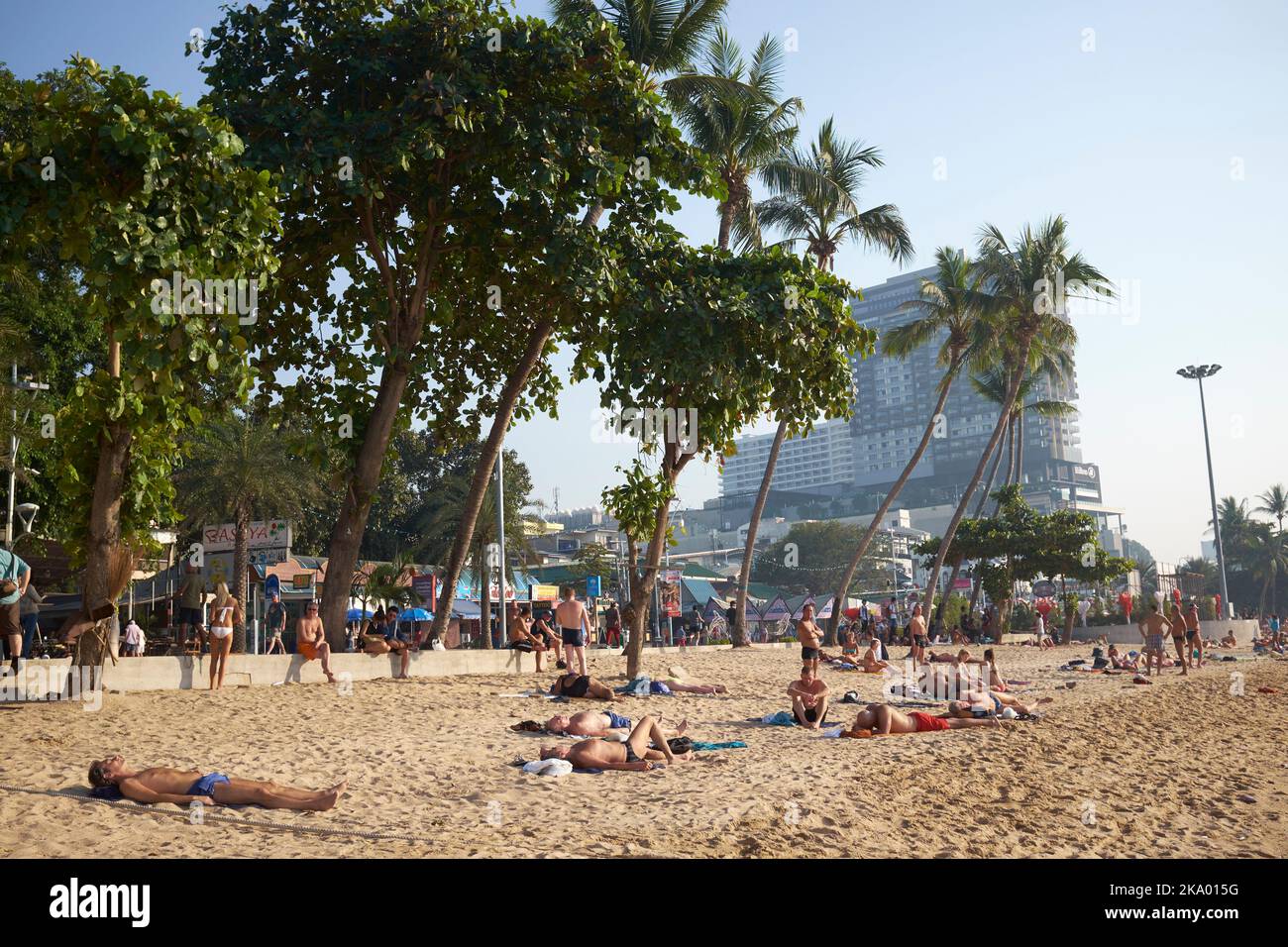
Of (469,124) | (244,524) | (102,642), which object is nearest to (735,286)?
(469,124)

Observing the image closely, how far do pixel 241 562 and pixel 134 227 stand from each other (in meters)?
19.3

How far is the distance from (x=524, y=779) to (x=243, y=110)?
10287 millimetres

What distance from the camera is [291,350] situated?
17.0 m

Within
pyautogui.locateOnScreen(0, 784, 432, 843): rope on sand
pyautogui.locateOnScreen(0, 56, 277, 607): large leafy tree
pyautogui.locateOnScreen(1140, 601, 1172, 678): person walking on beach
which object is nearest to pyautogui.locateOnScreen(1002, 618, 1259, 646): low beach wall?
pyautogui.locateOnScreen(1140, 601, 1172, 678): person walking on beach

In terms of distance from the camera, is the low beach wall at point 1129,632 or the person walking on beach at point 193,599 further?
the low beach wall at point 1129,632

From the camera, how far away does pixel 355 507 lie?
1628cm

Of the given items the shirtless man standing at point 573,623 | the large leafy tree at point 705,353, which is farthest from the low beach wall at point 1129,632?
the shirtless man standing at point 573,623

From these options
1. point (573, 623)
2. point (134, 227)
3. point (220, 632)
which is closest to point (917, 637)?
point (573, 623)

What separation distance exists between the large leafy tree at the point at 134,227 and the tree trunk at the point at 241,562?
10424mm

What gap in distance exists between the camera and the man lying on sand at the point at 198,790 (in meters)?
6.70

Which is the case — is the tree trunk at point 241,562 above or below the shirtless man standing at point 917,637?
above

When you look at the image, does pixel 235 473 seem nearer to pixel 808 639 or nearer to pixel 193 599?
pixel 193 599

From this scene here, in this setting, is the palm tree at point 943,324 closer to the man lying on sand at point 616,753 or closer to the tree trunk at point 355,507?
the tree trunk at point 355,507
